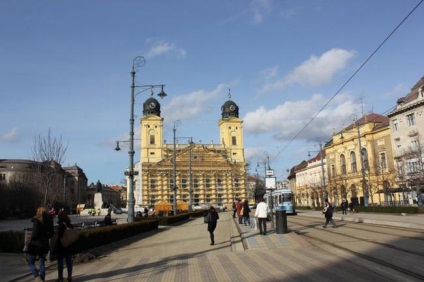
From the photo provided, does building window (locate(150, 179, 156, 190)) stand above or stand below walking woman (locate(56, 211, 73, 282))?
above

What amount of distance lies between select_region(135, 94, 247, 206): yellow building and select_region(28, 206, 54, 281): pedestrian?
111m

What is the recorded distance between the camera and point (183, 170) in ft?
408

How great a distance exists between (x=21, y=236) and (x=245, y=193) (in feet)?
380

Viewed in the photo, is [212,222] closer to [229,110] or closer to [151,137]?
[151,137]

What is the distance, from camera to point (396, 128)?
65062mm

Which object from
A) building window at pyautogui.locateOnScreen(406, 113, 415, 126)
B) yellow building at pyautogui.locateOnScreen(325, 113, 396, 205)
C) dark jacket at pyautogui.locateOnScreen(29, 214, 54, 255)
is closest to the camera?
dark jacket at pyautogui.locateOnScreen(29, 214, 54, 255)

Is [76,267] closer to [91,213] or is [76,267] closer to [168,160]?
[91,213]

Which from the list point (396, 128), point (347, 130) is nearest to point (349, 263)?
point (396, 128)

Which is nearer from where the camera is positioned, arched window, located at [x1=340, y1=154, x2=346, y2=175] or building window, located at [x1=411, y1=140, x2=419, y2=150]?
building window, located at [x1=411, y1=140, x2=419, y2=150]

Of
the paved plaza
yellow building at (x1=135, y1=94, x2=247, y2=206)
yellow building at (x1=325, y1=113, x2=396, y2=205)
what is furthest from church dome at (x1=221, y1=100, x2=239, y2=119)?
the paved plaza

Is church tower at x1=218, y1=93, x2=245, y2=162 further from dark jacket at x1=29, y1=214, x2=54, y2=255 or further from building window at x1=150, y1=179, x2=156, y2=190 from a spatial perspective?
dark jacket at x1=29, y1=214, x2=54, y2=255

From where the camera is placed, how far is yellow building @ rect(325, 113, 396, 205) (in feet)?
227

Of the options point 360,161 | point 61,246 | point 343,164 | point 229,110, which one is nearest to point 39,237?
point 61,246

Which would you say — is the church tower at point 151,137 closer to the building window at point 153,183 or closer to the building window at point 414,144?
the building window at point 153,183
